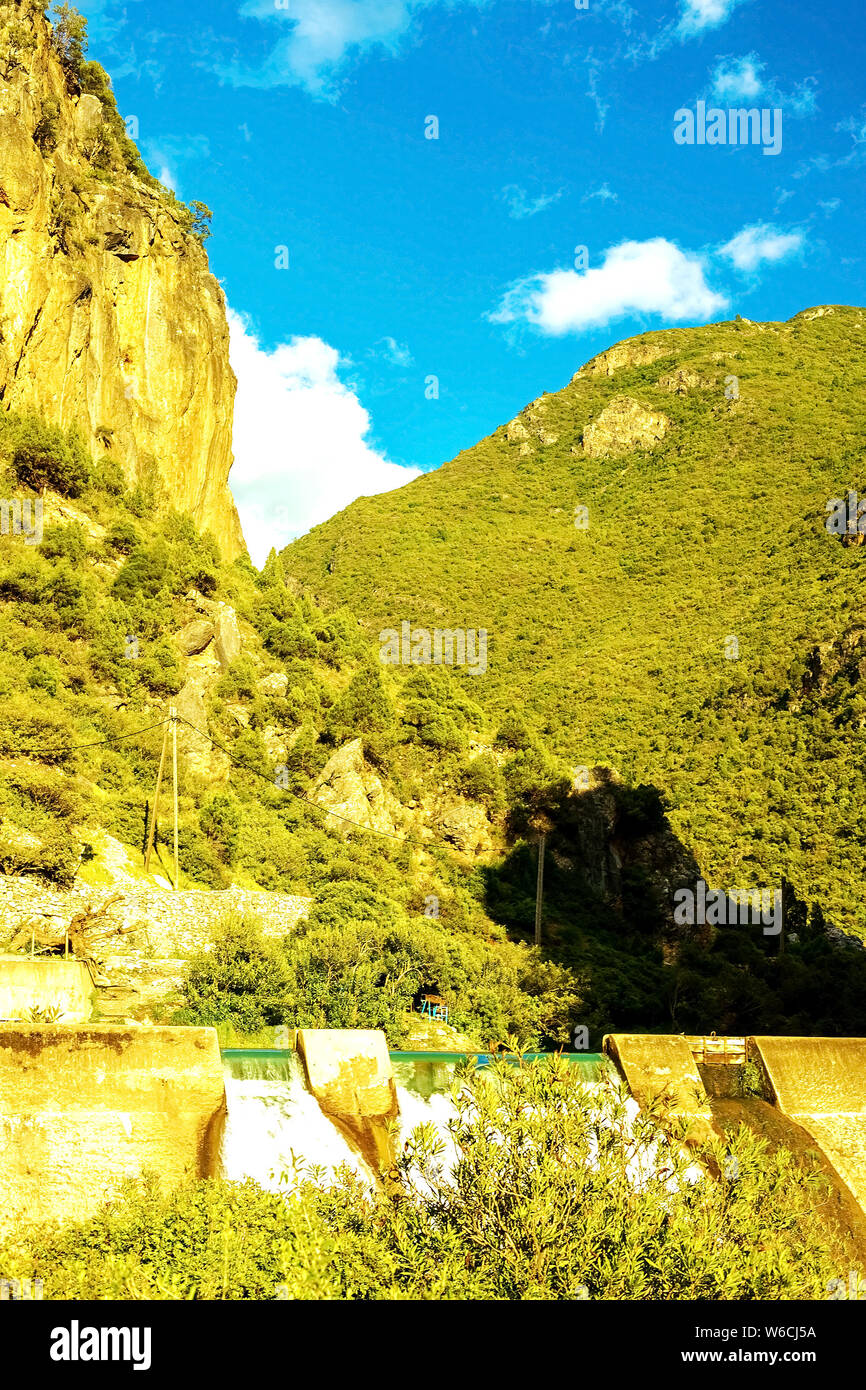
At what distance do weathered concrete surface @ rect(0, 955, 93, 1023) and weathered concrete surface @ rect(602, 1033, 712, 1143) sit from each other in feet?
25.9

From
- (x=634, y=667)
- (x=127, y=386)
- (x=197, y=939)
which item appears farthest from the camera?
(x=634, y=667)

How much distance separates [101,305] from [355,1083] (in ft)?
122

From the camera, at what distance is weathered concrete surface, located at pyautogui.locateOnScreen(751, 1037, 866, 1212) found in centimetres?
1181

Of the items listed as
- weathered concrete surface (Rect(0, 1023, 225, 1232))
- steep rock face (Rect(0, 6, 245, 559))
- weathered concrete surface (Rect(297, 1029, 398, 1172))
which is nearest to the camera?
weathered concrete surface (Rect(0, 1023, 225, 1232))

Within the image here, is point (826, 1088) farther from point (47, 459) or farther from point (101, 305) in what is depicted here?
point (101, 305)

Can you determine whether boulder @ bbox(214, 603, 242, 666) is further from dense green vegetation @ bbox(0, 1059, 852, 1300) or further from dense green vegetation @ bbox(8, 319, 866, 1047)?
dense green vegetation @ bbox(0, 1059, 852, 1300)

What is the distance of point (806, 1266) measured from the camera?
746 cm

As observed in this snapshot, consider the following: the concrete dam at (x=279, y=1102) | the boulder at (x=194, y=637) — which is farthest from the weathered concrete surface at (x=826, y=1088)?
the boulder at (x=194, y=637)

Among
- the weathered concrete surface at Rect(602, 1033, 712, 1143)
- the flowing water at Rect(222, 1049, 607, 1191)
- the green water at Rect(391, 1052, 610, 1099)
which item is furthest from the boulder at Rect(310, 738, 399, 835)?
the weathered concrete surface at Rect(602, 1033, 712, 1143)

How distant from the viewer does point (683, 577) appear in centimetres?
6862

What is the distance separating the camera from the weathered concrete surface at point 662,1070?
12.0 metres
